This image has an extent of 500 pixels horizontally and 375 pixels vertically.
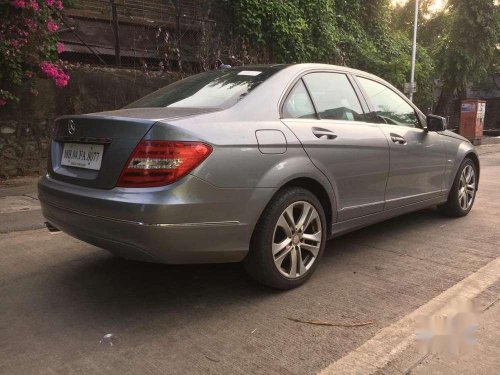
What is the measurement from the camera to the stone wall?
7.89m

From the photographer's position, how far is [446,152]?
527cm

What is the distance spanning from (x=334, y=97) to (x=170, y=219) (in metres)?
1.89

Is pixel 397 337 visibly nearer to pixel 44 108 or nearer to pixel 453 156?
pixel 453 156

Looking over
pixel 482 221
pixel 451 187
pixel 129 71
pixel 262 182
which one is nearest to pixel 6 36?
pixel 129 71

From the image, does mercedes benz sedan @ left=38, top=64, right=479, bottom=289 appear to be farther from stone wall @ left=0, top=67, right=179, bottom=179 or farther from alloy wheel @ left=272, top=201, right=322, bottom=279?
stone wall @ left=0, top=67, right=179, bottom=179

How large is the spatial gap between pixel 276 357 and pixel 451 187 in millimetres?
3559

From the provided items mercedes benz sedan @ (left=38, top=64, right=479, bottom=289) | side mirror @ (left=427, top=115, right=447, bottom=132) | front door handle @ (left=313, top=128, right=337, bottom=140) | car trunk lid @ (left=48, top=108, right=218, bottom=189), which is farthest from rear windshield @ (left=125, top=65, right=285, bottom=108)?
side mirror @ (left=427, top=115, right=447, bottom=132)

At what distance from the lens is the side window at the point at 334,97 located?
12.9ft

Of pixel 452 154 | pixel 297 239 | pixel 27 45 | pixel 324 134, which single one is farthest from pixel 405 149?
pixel 27 45

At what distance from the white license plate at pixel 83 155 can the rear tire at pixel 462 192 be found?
3918mm

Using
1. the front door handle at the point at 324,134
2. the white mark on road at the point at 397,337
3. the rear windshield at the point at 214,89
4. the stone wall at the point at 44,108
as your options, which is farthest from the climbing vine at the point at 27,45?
the white mark on road at the point at 397,337

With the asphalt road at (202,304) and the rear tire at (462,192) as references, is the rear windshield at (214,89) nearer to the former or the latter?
the asphalt road at (202,304)

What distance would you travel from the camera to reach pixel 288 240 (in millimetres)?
3492

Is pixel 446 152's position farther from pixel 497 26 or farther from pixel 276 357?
pixel 497 26
